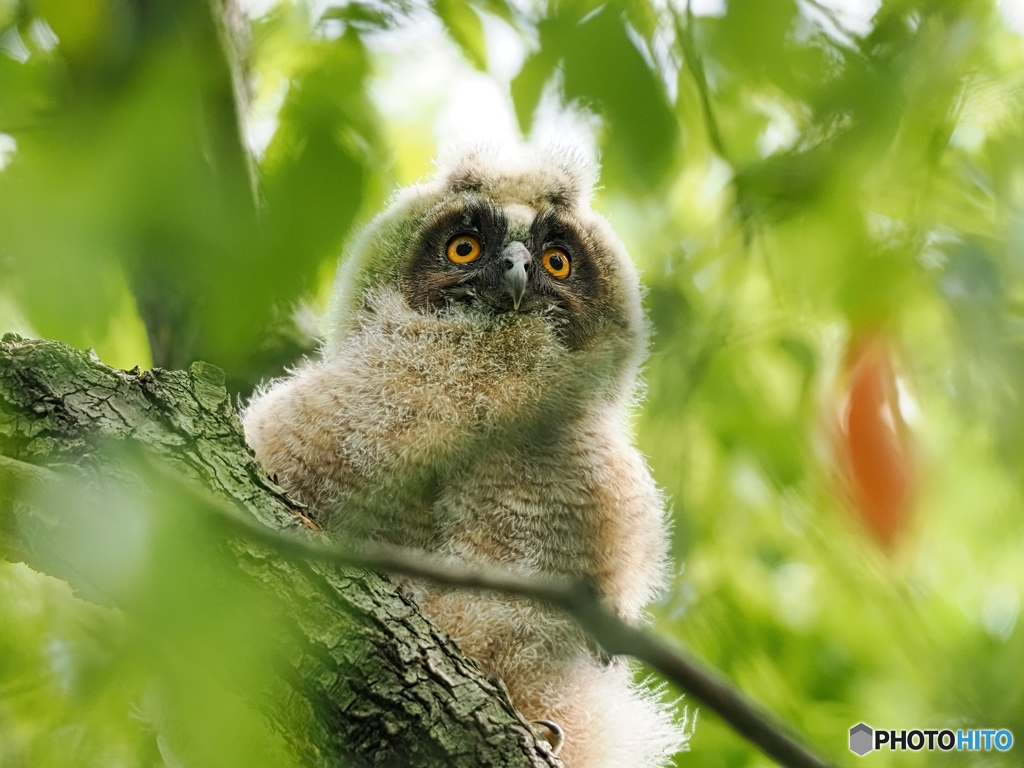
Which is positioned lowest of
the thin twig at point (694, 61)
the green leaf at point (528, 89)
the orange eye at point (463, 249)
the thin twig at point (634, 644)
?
the thin twig at point (634, 644)

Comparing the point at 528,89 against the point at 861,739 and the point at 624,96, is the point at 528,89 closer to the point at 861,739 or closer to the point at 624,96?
the point at 624,96

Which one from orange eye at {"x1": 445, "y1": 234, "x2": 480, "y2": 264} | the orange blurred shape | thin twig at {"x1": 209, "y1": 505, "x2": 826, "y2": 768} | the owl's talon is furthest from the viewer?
orange eye at {"x1": 445, "y1": 234, "x2": 480, "y2": 264}

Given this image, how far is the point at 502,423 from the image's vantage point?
9.12 ft

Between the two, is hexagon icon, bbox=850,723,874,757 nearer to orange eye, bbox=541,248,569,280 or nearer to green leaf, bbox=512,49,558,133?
orange eye, bbox=541,248,569,280

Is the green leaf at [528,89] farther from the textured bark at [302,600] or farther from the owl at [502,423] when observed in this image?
the owl at [502,423]

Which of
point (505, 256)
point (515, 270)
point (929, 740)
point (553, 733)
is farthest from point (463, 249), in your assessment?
point (929, 740)

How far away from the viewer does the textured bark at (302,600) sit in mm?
1770

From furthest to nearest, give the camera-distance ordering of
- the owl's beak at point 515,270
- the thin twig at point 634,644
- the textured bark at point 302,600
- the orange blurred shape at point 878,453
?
the owl's beak at point 515,270
the textured bark at point 302,600
the orange blurred shape at point 878,453
the thin twig at point 634,644

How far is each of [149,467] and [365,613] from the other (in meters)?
0.76

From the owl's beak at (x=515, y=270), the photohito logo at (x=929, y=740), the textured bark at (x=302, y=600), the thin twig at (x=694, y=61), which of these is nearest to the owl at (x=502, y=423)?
the owl's beak at (x=515, y=270)

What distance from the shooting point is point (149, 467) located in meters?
1.29

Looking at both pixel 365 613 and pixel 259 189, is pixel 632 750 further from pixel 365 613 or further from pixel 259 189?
pixel 259 189

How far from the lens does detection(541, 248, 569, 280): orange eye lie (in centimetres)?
343

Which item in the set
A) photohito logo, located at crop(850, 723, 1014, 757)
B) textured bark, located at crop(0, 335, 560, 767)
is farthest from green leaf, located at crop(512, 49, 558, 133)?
photohito logo, located at crop(850, 723, 1014, 757)
